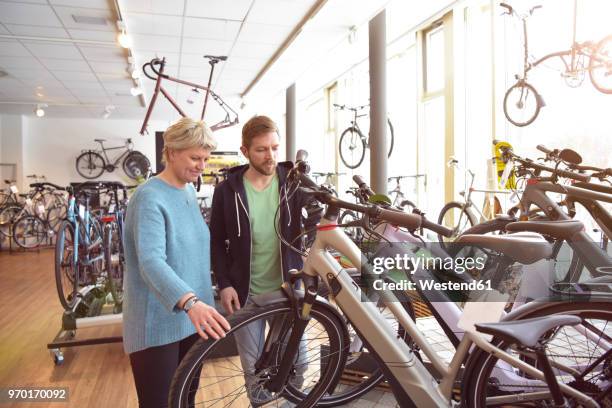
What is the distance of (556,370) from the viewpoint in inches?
54.0

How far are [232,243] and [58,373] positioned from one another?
1839 mm

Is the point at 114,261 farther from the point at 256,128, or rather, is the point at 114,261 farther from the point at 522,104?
the point at 522,104

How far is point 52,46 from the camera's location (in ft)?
17.5

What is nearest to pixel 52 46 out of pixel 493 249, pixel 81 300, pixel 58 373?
pixel 81 300

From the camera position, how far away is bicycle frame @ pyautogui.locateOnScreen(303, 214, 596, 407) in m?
1.41

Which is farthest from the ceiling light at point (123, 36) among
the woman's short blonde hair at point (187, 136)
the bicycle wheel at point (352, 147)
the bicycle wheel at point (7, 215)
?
the bicycle wheel at point (7, 215)

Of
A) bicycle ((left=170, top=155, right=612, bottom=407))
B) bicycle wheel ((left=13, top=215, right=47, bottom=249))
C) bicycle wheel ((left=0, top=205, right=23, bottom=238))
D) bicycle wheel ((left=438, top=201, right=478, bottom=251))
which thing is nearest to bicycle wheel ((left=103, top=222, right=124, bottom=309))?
bicycle ((left=170, top=155, right=612, bottom=407))

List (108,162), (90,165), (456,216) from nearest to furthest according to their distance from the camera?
(456,216) < (90,165) < (108,162)

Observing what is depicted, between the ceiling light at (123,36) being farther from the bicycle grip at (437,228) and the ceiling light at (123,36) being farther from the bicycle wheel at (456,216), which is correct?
the bicycle grip at (437,228)

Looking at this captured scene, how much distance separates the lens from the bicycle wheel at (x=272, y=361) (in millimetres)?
1326

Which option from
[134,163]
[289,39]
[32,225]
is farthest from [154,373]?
[134,163]

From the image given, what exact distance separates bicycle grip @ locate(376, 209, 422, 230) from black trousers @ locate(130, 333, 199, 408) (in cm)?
80

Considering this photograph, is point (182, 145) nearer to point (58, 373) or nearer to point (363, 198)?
point (363, 198)

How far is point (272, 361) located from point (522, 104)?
3.77 meters
